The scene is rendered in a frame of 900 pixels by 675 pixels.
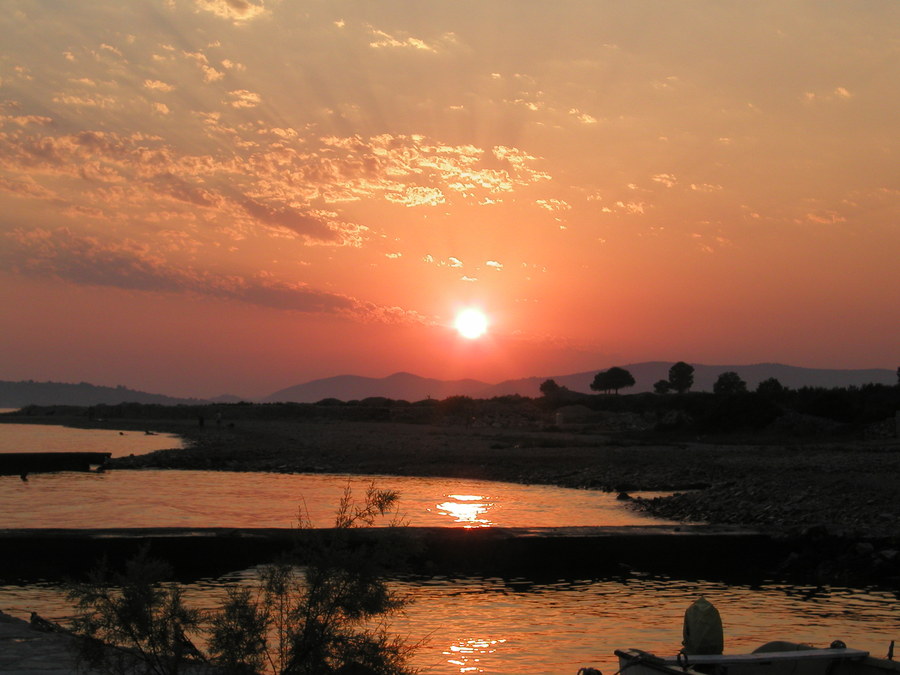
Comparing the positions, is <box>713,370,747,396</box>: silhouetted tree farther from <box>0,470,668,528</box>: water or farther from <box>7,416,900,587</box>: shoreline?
<box>0,470,668,528</box>: water

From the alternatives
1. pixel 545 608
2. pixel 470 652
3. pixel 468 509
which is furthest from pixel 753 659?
pixel 468 509

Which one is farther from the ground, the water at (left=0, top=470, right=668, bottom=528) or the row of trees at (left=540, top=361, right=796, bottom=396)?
the row of trees at (left=540, top=361, right=796, bottom=396)

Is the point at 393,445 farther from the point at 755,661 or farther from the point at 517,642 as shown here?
the point at 755,661

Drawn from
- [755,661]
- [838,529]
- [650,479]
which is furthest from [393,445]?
[755,661]

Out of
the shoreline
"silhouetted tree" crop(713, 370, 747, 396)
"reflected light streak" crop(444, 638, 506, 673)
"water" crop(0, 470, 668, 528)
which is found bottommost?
"reflected light streak" crop(444, 638, 506, 673)

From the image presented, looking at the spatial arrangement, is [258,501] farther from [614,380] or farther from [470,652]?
[614,380]

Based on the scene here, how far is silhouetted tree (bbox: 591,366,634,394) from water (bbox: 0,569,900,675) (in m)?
128

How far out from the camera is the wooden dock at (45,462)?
39250 mm

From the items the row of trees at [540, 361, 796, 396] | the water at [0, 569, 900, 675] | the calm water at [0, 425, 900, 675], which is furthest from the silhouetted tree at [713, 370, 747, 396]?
the water at [0, 569, 900, 675]

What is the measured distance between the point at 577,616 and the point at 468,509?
13.4 meters

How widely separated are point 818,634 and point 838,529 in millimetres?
7266

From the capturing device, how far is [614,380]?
472 feet

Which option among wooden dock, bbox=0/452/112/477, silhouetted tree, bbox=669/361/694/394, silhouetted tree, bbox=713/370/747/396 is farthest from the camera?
silhouetted tree, bbox=669/361/694/394

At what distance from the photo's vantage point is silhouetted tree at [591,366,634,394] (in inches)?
5659
